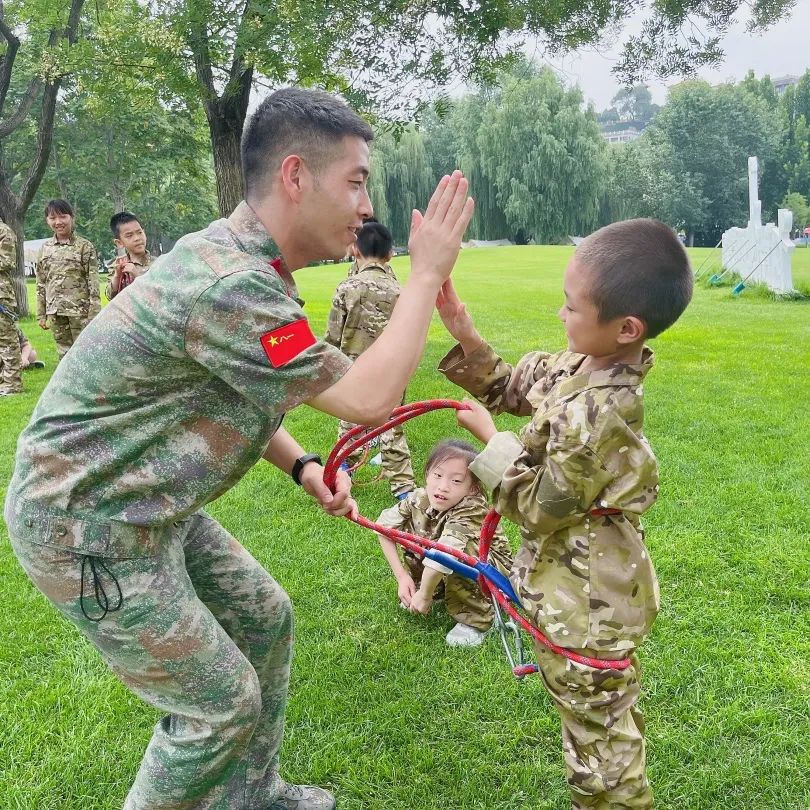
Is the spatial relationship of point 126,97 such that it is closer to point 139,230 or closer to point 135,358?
point 139,230

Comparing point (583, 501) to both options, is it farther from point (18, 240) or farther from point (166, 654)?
point (18, 240)

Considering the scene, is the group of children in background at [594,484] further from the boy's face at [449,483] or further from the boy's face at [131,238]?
the boy's face at [131,238]

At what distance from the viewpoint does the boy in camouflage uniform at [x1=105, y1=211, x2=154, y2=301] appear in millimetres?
7809

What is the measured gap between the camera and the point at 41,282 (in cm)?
1001

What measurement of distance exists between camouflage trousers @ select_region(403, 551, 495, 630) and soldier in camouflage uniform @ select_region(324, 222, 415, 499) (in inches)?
72.5

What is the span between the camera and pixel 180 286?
1.72 meters

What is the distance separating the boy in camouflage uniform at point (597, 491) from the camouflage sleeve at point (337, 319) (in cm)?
386

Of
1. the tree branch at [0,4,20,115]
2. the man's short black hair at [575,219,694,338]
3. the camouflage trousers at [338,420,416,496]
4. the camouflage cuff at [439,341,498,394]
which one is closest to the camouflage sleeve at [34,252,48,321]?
the tree branch at [0,4,20,115]

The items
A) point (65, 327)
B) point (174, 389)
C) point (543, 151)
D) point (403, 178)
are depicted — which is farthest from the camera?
point (543, 151)

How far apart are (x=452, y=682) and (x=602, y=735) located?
1.24m

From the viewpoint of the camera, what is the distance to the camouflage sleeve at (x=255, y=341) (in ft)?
5.50

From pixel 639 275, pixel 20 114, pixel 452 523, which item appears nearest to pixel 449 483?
pixel 452 523

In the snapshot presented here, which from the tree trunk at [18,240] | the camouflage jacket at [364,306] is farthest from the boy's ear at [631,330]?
the tree trunk at [18,240]

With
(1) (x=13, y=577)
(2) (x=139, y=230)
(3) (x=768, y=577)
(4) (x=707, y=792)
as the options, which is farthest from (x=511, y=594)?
(2) (x=139, y=230)
